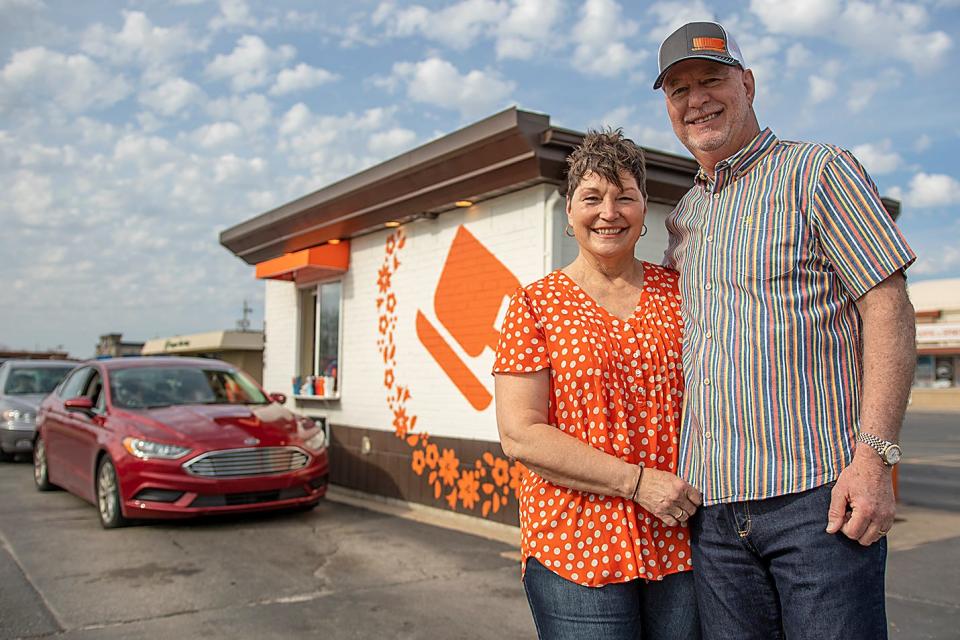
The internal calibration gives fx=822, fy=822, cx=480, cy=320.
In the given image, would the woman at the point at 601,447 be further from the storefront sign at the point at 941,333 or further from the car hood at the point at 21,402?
the storefront sign at the point at 941,333

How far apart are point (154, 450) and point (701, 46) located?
645cm

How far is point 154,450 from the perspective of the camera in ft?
23.8

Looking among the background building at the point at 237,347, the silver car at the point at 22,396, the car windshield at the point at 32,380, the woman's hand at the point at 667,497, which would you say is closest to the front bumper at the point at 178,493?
the woman's hand at the point at 667,497

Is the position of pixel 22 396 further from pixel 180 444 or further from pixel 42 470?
pixel 180 444

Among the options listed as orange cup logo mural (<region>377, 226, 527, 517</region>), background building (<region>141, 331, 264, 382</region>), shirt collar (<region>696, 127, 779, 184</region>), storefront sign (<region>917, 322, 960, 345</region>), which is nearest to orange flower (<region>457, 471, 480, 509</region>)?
orange cup logo mural (<region>377, 226, 527, 517</region>)

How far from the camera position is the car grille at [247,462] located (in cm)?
722

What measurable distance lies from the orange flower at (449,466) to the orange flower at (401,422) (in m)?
0.77

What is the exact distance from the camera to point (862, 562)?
183 cm

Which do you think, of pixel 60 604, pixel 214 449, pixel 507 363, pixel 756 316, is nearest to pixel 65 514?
pixel 214 449

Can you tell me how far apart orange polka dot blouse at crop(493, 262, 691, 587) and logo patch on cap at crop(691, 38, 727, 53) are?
725 mm

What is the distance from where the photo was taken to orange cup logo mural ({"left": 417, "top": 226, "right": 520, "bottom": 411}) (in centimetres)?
776

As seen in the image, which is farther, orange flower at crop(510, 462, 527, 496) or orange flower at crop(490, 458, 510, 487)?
orange flower at crop(490, 458, 510, 487)

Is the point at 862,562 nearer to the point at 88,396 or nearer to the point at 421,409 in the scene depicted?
the point at 421,409

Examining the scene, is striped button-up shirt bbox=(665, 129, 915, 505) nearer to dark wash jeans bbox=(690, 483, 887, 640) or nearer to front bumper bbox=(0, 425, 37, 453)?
dark wash jeans bbox=(690, 483, 887, 640)
